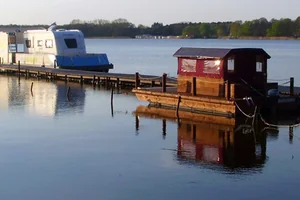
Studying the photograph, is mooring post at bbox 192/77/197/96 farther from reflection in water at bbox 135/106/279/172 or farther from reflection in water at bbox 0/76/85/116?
reflection in water at bbox 0/76/85/116

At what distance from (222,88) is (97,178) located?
33.6 ft

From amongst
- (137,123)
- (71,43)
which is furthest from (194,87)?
(71,43)

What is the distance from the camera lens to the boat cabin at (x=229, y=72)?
83.0ft

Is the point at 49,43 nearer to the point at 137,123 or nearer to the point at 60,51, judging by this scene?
the point at 60,51

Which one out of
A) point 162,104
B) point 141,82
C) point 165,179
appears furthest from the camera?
point 141,82

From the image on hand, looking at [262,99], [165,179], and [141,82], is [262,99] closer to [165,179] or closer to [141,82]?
[165,179]

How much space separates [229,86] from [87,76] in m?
18.8

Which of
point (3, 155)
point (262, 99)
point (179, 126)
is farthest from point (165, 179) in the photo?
point (262, 99)

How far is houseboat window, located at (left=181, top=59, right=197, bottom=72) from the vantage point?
1061 inches

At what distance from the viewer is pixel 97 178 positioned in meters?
16.6

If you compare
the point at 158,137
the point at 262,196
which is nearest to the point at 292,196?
the point at 262,196

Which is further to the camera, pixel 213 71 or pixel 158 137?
pixel 213 71

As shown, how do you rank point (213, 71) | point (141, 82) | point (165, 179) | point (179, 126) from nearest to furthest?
point (165, 179) → point (179, 126) → point (213, 71) → point (141, 82)

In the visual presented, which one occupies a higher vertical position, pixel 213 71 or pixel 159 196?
pixel 213 71
